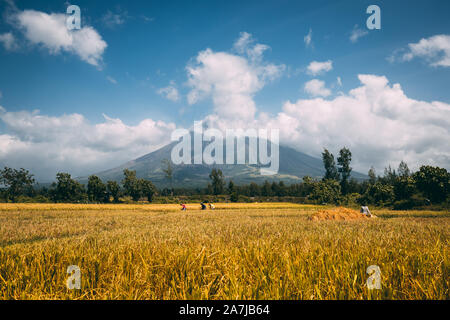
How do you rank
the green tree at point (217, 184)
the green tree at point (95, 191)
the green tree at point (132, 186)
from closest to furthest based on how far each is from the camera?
the green tree at point (95, 191) < the green tree at point (132, 186) < the green tree at point (217, 184)

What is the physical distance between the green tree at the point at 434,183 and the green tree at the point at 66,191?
126167 mm

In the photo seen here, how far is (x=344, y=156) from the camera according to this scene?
104 metres

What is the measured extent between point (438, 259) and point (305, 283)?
2747 mm

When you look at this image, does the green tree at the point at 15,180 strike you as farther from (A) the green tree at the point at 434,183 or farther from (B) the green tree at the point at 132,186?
(A) the green tree at the point at 434,183

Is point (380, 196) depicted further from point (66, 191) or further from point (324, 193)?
point (66, 191)

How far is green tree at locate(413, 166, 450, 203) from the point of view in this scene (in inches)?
2372

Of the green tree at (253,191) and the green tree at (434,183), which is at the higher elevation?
the green tree at (434,183)

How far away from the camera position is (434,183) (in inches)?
2418

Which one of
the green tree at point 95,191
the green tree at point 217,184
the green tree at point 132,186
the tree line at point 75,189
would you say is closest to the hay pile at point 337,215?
the tree line at point 75,189

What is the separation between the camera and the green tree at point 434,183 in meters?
60.2

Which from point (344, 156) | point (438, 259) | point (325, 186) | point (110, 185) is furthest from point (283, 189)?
point (438, 259)

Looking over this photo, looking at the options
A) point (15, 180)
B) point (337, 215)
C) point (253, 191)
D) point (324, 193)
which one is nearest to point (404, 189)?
point (324, 193)

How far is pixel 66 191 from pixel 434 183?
134 metres
